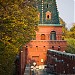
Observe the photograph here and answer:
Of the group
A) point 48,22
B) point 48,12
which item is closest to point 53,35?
point 48,22

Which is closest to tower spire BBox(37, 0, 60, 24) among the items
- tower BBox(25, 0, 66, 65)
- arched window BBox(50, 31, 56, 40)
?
tower BBox(25, 0, 66, 65)

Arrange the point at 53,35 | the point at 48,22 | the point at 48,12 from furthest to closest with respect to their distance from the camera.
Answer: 1. the point at 53,35
2. the point at 48,22
3. the point at 48,12

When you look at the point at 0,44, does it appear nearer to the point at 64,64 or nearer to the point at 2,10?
the point at 2,10

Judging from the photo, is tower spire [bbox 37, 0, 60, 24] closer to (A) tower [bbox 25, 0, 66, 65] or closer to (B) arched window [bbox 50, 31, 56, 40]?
(A) tower [bbox 25, 0, 66, 65]

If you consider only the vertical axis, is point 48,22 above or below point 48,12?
below

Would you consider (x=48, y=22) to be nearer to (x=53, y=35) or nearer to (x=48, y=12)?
(x=48, y=12)

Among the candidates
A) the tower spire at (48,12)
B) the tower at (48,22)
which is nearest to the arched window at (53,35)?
the tower at (48,22)

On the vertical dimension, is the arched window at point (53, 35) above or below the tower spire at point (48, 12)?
below

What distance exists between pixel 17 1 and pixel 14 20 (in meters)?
1.75

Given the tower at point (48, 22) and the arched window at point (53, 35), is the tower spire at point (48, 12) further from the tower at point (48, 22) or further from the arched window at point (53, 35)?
the arched window at point (53, 35)

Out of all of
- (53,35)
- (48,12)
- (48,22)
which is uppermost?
(48,12)

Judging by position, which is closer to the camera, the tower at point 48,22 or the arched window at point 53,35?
the tower at point 48,22

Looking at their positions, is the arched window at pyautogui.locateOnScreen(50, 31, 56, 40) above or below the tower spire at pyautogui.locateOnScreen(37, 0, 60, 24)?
below

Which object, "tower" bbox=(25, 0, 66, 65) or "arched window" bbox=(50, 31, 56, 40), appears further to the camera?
"arched window" bbox=(50, 31, 56, 40)
